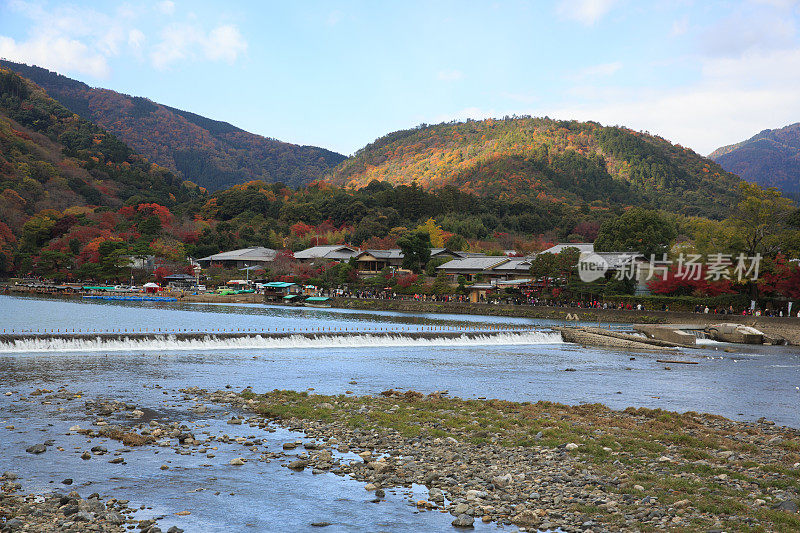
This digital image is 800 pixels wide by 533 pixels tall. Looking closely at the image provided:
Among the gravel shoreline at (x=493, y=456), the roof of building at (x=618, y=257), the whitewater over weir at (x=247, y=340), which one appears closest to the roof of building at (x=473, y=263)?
the roof of building at (x=618, y=257)

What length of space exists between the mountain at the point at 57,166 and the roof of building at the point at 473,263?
6294cm

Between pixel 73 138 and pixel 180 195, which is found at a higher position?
pixel 73 138

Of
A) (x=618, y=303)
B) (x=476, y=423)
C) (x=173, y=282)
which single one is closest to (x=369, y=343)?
(x=476, y=423)

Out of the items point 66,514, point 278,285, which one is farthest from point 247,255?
point 66,514

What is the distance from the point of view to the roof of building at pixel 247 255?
80.5 m

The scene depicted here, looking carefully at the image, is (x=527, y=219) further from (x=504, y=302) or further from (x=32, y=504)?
(x=32, y=504)

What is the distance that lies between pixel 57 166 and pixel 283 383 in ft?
404

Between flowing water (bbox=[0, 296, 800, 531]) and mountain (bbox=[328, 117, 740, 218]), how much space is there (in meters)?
80.4

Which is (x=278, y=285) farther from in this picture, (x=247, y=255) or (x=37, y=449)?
(x=37, y=449)

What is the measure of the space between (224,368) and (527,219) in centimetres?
7967

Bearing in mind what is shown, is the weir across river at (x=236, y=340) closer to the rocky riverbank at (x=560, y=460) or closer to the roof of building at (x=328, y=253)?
the rocky riverbank at (x=560, y=460)

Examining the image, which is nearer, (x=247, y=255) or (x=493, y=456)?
(x=493, y=456)

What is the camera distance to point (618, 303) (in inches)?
1927

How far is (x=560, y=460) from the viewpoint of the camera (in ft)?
33.8
